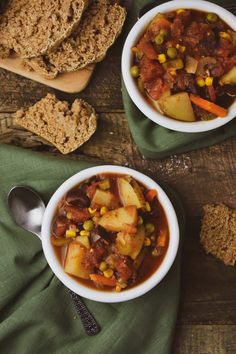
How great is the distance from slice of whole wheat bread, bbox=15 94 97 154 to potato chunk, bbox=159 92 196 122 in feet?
1.77

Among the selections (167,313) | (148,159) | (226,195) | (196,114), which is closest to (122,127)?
(148,159)

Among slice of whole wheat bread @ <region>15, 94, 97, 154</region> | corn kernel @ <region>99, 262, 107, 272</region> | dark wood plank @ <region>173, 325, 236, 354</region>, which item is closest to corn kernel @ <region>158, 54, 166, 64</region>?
slice of whole wheat bread @ <region>15, 94, 97, 154</region>

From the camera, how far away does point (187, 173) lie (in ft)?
13.2

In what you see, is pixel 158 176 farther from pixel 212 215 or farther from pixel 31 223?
pixel 31 223

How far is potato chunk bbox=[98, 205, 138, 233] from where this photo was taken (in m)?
3.46

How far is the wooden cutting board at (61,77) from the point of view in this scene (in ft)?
13.0

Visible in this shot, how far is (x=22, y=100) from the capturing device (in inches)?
160

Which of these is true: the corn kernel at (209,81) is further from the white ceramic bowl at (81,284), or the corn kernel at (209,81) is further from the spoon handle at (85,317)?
the spoon handle at (85,317)

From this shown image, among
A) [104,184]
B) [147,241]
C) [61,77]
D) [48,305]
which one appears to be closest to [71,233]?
[104,184]

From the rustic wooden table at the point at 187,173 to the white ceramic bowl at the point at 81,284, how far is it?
0.40m

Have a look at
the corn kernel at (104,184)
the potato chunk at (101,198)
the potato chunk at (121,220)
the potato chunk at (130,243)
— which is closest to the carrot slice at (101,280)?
the potato chunk at (130,243)

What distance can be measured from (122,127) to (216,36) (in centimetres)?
89

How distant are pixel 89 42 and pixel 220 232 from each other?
1.55 m

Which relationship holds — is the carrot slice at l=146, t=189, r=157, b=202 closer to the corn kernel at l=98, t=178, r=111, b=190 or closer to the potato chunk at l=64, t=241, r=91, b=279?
the corn kernel at l=98, t=178, r=111, b=190
